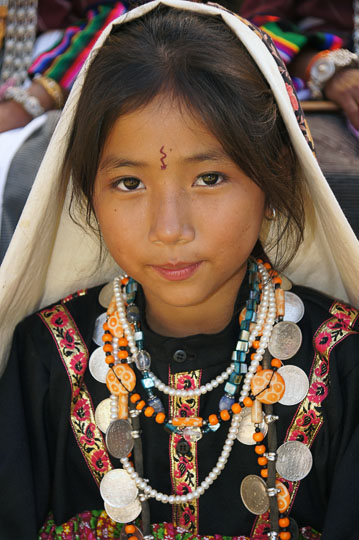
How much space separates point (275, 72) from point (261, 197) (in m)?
0.23

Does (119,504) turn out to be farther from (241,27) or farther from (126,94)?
(241,27)

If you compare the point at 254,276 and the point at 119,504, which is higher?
the point at 254,276

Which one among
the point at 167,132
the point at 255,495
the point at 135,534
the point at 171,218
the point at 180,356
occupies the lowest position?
the point at 135,534

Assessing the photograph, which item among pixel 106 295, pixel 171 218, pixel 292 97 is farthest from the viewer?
pixel 106 295

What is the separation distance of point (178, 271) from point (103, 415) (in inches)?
15.0

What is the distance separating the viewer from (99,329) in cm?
143

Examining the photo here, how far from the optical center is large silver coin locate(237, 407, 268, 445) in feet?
4.29

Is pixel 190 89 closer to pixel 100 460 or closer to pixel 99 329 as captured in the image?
pixel 99 329

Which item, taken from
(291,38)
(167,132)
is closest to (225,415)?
(167,132)

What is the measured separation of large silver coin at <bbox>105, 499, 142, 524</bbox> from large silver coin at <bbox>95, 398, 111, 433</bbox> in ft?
0.51

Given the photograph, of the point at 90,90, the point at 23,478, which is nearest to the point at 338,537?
the point at 23,478

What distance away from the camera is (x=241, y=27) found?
47.1 inches

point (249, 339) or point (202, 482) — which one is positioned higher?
point (249, 339)

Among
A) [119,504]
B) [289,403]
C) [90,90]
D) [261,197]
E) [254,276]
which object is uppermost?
[90,90]
